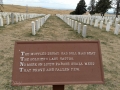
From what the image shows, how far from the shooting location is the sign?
304cm

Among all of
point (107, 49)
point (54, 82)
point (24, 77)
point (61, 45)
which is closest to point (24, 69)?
point (24, 77)

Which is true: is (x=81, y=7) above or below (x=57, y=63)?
above

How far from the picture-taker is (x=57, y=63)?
10.3 ft

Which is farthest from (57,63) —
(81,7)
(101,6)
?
(81,7)

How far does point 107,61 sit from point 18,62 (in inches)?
160

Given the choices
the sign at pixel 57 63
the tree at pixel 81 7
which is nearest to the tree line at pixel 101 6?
the tree at pixel 81 7

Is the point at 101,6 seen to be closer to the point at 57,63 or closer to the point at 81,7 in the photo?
the point at 81,7

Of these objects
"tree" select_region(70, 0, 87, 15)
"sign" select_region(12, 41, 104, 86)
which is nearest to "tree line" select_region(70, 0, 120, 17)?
"tree" select_region(70, 0, 87, 15)

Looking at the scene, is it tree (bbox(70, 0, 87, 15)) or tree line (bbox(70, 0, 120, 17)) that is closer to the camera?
tree line (bbox(70, 0, 120, 17))

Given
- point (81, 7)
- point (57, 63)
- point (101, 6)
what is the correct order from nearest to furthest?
point (57, 63)
point (101, 6)
point (81, 7)

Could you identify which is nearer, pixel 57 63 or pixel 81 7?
pixel 57 63

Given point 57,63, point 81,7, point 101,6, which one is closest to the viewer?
point 57,63

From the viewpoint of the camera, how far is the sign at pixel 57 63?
304 cm

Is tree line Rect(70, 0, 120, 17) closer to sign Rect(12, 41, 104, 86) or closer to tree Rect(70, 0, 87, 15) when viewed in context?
tree Rect(70, 0, 87, 15)
